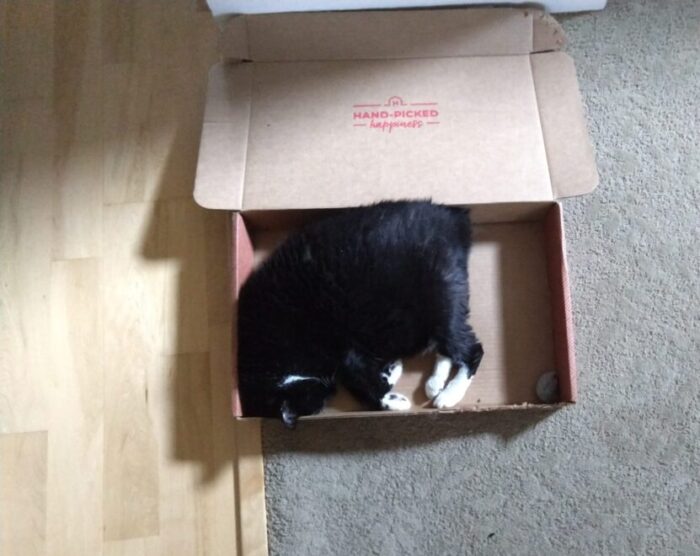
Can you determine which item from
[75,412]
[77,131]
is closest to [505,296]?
[75,412]

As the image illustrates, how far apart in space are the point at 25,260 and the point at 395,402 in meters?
0.81

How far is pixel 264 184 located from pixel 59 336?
0.53 metres

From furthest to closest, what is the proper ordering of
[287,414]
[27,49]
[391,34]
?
1. [27,49]
2. [391,34]
3. [287,414]

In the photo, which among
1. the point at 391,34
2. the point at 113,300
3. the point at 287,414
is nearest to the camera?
the point at 287,414

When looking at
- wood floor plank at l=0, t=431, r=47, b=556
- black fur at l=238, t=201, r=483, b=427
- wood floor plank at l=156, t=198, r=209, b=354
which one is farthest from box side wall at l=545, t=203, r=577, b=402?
wood floor plank at l=0, t=431, r=47, b=556

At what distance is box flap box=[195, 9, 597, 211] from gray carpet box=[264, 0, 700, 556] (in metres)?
0.22

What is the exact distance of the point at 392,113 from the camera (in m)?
1.17

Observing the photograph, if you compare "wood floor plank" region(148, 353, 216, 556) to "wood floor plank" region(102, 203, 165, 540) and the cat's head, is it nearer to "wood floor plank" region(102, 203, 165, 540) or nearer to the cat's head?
"wood floor plank" region(102, 203, 165, 540)

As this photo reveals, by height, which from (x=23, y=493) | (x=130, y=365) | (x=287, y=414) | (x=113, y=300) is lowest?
(x=23, y=493)

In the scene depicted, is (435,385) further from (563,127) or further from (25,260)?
(25,260)

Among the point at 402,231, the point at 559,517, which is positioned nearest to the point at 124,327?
the point at 402,231

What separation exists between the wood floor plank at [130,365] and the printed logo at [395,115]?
1.61 ft

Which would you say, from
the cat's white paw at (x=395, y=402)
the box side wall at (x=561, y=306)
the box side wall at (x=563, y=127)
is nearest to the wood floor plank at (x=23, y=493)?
the cat's white paw at (x=395, y=402)

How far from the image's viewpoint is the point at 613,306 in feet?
4.07
